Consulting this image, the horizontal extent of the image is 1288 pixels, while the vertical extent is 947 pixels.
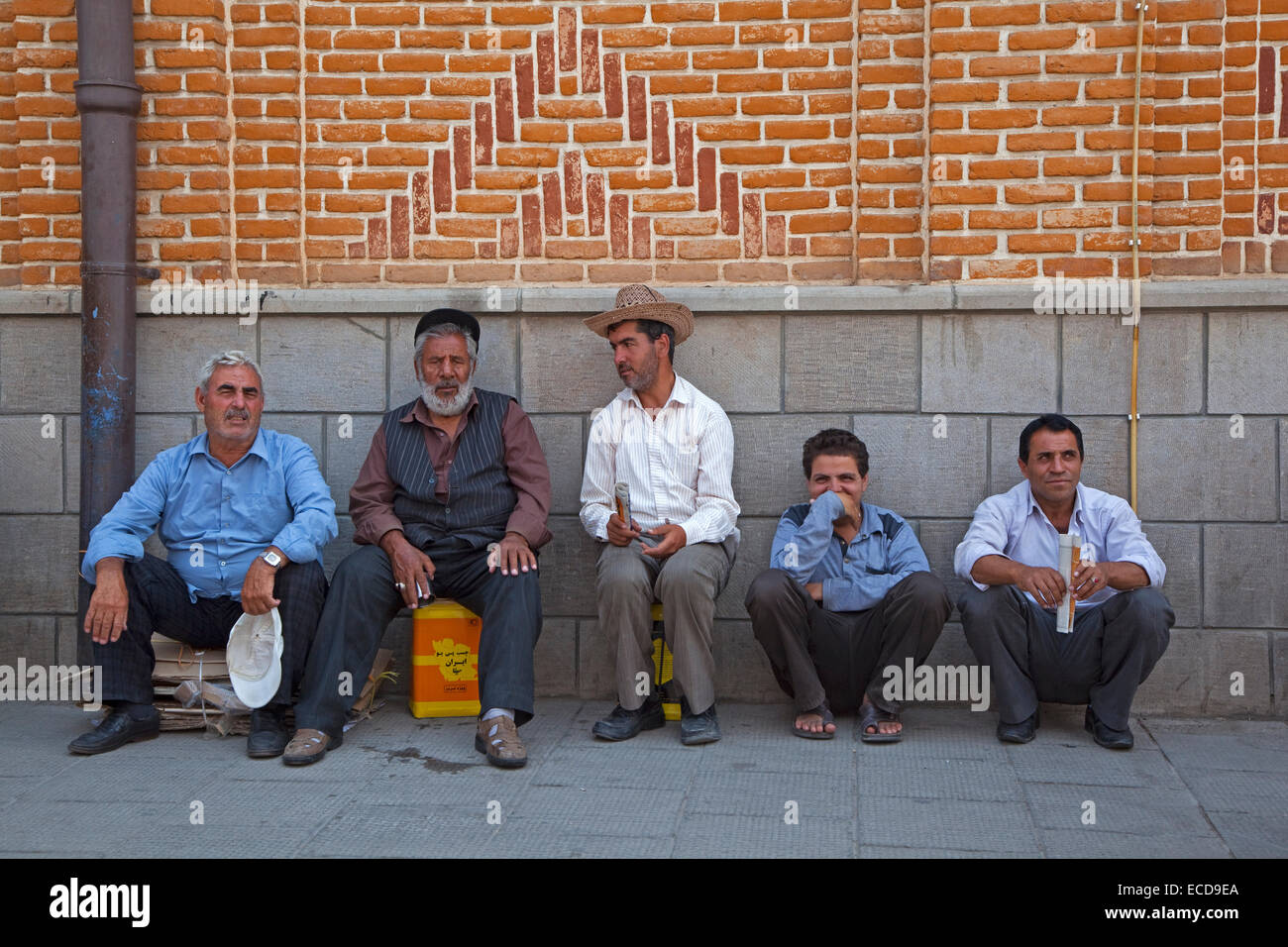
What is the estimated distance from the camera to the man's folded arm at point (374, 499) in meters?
4.89

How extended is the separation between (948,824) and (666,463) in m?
1.87

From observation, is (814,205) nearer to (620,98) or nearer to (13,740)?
(620,98)

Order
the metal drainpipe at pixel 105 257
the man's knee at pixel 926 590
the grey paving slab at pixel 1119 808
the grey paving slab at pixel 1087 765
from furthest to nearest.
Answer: the metal drainpipe at pixel 105 257, the man's knee at pixel 926 590, the grey paving slab at pixel 1087 765, the grey paving slab at pixel 1119 808

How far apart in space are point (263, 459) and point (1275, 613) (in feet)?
13.6

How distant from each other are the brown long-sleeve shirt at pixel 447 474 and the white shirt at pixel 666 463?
0.22m

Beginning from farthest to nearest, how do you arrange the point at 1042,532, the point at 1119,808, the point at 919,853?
the point at 1042,532 < the point at 1119,808 < the point at 919,853

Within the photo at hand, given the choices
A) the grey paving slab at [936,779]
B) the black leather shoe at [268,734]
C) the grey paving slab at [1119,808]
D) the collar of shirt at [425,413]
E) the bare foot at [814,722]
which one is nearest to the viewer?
the grey paving slab at [1119,808]

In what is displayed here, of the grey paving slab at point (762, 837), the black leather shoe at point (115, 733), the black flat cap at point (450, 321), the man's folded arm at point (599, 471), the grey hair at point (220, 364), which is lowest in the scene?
the grey paving slab at point (762, 837)

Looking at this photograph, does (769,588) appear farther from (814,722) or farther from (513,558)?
(513,558)

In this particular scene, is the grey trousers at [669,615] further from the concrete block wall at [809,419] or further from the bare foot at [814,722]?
the concrete block wall at [809,419]

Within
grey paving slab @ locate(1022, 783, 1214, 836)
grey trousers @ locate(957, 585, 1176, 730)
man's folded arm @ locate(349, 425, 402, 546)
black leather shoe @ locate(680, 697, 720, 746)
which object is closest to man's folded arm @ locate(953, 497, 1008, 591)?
grey trousers @ locate(957, 585, 1176, 730)

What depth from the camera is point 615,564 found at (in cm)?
480

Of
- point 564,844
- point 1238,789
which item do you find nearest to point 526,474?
point 564,844

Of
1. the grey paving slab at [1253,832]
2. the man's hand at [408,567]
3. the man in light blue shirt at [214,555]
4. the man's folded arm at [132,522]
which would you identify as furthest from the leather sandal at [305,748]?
the grey paving slab at [1253,832]
